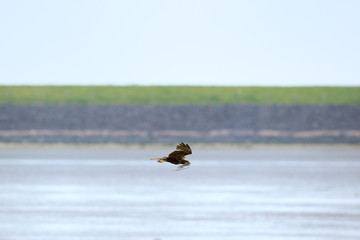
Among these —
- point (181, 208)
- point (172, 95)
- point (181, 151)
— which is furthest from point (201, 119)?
point (181, 151)

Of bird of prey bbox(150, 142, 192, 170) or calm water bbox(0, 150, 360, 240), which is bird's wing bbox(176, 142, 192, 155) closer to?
bird of prey bbox(150, 142, 192, 170)

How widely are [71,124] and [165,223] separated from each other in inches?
3492

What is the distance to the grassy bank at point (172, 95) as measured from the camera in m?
138

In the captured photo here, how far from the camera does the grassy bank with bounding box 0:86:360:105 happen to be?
452 ft

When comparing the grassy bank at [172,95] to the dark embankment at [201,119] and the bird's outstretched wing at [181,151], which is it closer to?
the dark embankment at [201,119]

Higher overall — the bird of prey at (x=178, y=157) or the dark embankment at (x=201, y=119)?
the dark embankment at (x=201, y=119)

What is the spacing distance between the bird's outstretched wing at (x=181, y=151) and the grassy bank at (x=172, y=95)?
399 ft

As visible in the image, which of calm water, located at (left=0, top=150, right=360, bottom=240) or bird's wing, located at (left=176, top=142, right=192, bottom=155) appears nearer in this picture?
bird's wing, located at (left=176, top=142, right=192, bottom=155)

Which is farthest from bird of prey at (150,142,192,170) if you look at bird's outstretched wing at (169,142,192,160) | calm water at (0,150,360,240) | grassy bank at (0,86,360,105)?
grassy bank at (0,86,360,105)

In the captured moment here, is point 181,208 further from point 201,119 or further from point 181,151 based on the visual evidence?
point 201,119

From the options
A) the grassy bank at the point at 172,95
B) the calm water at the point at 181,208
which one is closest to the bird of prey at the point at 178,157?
the calm water at the point at 181,208

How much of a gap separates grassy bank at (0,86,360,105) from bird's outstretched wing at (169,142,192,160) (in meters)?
121

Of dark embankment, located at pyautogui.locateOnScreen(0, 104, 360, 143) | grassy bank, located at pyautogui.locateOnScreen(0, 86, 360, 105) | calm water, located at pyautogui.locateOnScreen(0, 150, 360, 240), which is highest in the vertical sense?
grassy bank, located at pyautogui.locateOnScreen(0, 86, 360, 105)

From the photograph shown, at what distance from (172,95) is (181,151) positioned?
137m
